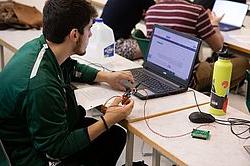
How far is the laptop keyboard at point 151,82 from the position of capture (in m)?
1.94

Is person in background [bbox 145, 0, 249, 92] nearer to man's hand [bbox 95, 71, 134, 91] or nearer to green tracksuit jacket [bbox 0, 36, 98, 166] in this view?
man's hand [bbox 95, 71, 134, 91]

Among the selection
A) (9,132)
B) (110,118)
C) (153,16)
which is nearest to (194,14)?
(153,16)

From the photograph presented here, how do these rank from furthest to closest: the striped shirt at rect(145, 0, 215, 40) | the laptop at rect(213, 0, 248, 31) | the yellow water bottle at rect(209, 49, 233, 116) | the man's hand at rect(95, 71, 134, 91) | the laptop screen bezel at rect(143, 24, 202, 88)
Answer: the laptop at rect(213, 0, 248, 31)
the striped shirt at rect(145, 0, 215, 40)
the man's hand at rect(95, 71, 134, 91)
the laptop screen bezel at rect(143, 24, 202, 88)
the yellow water bottle at rect(209, 49, 233, 116)

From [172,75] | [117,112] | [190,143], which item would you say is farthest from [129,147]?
[172,75]

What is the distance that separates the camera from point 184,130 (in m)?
1.60

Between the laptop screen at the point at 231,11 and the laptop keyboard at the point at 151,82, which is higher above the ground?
the laptop screen at the point at 231,11

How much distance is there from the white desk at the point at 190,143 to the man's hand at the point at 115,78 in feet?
1.17

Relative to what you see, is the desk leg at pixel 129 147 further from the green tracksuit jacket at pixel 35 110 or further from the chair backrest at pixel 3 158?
the chair backrest at pixel 3 158

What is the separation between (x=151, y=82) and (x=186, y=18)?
2.31 ft

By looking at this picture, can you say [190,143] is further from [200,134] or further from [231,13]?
[231,13]

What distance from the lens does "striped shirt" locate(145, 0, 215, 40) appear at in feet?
8.31

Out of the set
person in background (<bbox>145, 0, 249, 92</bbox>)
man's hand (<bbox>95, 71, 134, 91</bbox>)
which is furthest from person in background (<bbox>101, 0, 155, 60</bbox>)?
man's hand (<bbox>95, 71, 134, 91</bbox>)

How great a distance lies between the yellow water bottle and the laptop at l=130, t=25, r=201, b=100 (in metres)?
0.20

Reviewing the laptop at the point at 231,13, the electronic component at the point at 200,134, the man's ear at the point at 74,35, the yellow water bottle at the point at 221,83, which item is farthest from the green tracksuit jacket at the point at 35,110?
→ the laptop at the point at 231,13
